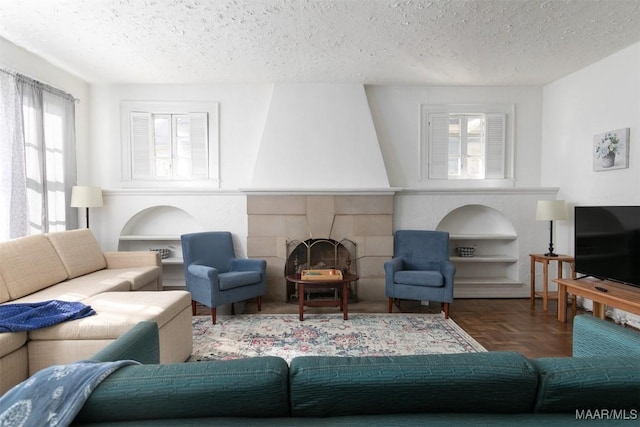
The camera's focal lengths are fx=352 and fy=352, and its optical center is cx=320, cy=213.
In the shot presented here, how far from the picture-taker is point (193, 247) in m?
4.18

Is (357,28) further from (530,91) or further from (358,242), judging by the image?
(530,91)

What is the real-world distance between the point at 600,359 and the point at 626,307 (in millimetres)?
2358

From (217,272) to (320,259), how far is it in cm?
157

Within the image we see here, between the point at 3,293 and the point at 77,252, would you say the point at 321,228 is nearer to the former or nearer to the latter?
the point at 77,252

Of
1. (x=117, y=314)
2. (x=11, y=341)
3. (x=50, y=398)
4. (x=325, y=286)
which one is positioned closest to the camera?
(x=50, y=398)

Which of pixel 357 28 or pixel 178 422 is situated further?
pixel 357 28

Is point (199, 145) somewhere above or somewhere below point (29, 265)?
above

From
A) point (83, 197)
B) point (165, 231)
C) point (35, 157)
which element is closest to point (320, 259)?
point (165, 231)

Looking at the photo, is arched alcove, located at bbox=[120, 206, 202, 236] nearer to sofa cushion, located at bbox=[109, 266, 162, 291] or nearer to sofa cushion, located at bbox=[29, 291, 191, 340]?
sofa cushion, located at bbox=[109, 266, 162, 291]

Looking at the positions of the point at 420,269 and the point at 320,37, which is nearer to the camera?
the point at 320,37

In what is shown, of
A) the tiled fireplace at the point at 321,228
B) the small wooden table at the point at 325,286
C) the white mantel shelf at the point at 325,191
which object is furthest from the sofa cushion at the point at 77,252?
the small wooden table at the point at 325,286

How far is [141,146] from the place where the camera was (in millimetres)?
4797

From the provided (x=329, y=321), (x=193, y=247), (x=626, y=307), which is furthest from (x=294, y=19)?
(x=626, y=307)

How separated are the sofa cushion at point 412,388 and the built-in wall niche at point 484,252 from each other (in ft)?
12.7
